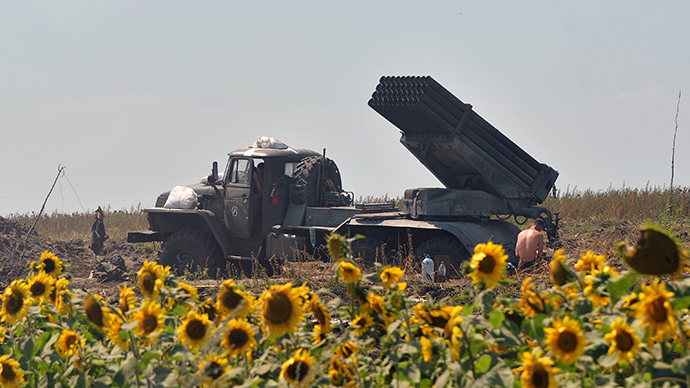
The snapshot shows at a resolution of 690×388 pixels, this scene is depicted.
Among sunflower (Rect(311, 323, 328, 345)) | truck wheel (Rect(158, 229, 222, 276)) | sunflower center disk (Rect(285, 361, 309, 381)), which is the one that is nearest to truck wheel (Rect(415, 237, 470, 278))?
truck wheel (Rect(158, 229, 222, 276))

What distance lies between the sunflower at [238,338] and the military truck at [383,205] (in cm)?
710

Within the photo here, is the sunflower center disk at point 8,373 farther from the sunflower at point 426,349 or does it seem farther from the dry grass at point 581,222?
the dry grass at point 581,222

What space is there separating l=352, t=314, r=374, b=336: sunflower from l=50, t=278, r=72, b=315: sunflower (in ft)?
5.07

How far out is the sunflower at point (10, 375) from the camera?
3.14 meters

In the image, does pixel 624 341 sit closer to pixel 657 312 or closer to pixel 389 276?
pixel 657 312

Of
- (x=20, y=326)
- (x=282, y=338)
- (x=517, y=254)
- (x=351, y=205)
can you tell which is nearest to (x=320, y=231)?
(x=351, y=205)

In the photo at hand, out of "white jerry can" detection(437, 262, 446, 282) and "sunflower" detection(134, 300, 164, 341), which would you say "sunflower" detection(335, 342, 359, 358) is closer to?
"sunflower" detection(134, 300, 164, 341)

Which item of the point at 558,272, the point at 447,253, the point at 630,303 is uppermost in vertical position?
the point at 447,253

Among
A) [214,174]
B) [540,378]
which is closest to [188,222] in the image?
[214,174]

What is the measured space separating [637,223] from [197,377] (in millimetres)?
15230

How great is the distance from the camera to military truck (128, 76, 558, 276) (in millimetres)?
9805

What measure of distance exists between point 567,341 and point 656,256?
1.30 feet

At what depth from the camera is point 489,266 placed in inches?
102

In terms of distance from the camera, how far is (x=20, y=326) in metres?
3.61
